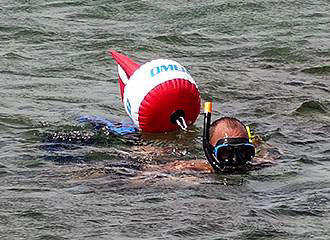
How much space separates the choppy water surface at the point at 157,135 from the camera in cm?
754

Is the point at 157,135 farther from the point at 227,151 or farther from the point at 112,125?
the point at 227,151

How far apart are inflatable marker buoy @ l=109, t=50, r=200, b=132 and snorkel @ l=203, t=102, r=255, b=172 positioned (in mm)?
1202

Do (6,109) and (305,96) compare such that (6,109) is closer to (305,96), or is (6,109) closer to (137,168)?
(137,168)

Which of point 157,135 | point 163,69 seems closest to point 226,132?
point 163,69

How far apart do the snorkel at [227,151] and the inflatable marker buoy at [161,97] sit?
1202mm

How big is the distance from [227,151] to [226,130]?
0.68ft

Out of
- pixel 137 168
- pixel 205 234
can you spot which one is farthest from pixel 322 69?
pixel 205 234

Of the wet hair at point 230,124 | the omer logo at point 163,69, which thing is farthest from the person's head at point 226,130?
the omer logo at point 163,69

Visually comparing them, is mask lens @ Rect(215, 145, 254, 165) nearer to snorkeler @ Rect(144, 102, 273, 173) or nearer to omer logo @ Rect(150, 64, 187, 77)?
snorkeler @ Rect(144, 102, 273, 173)

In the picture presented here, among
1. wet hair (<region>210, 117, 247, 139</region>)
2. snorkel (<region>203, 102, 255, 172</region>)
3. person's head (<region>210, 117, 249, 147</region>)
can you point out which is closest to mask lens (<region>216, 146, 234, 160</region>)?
snorkel (<region>203, 102, 255, 172</region>)

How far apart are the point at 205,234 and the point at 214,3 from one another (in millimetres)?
10130

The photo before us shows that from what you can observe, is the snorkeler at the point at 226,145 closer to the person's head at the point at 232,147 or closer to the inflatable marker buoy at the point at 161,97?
the person's head at the point at 232,147

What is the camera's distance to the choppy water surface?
7.54m

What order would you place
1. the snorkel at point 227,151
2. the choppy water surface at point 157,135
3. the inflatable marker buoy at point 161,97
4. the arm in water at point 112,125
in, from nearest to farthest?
1. the choppy water surface at point 157,135
2. the snorkel at point 227,151
3. the inflatable marker buoy at point 161,97
4. the arm in water at point 112,125
